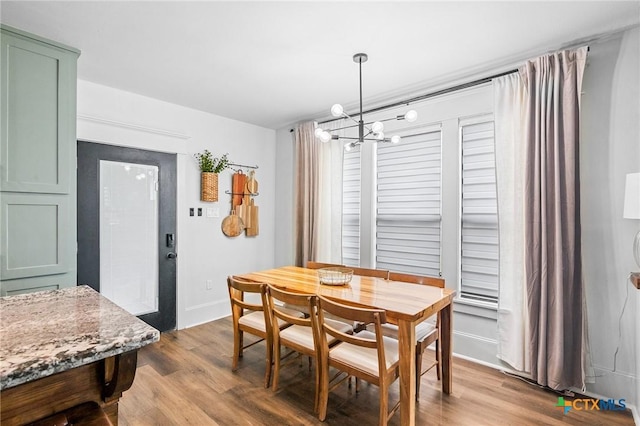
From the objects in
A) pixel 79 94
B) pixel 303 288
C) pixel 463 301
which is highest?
pixel 79 94

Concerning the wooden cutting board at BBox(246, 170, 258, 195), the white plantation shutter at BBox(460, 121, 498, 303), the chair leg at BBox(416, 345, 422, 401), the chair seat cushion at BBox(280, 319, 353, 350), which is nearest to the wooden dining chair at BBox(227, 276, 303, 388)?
the chair seat cushion at BBox(280, 319, 353, 350)

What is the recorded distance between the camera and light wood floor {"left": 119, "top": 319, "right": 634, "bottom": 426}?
212cm

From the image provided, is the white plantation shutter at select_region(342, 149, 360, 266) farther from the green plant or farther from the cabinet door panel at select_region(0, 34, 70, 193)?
the cabinet door panel at select_region(0, 34, 70, 193)

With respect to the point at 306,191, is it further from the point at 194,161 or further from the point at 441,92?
the point at 441,92

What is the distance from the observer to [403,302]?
2055 millimetres

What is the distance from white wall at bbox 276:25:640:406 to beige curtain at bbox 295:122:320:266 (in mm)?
2689

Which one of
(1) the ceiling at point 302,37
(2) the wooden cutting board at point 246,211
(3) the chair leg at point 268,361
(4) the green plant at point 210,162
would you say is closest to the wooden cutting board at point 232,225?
(2) the wooden cutting board at point 246,211

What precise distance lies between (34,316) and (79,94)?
2.71 meters

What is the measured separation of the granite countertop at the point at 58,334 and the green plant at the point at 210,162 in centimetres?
270

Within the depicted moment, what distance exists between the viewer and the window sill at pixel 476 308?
292 cm

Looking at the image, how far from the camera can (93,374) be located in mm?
1076

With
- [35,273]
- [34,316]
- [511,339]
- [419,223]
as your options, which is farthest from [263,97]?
[511,339]

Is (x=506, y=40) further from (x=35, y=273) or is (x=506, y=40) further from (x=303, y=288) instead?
(x=35, y=273)

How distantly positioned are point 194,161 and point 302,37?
2256mm
